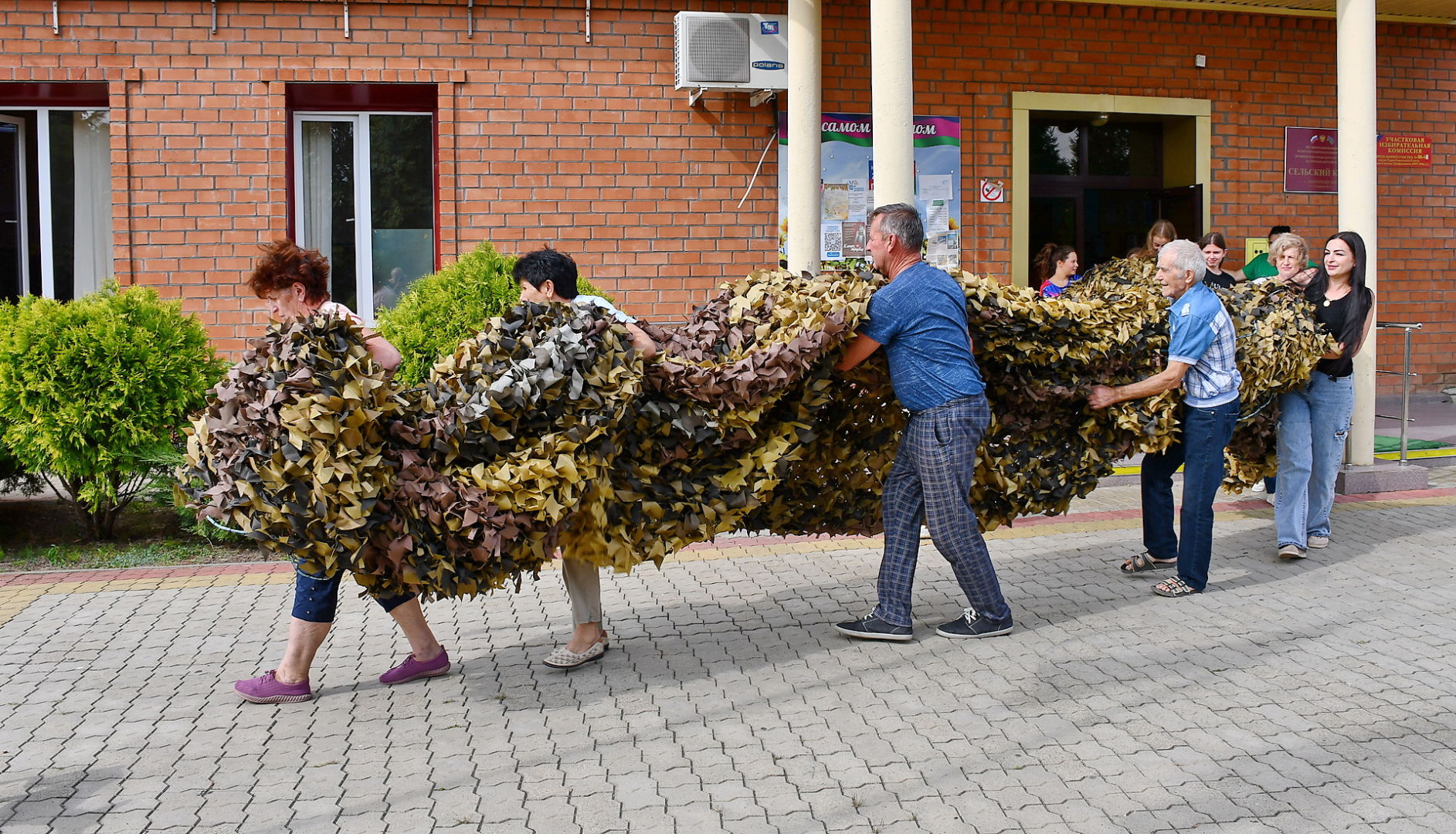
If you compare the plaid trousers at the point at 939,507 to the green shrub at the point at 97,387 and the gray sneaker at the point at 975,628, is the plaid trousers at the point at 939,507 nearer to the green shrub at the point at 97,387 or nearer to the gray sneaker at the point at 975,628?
the gray sneaker at the point at 975,628

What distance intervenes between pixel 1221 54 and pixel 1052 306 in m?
8.83

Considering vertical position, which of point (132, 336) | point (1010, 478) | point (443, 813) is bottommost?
point (443, 813)

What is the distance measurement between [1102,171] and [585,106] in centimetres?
592

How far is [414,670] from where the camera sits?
5516mm

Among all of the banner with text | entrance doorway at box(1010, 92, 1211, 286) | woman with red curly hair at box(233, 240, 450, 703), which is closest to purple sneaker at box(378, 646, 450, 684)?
woman with red curly hair at box(233, 240, 450, 703)

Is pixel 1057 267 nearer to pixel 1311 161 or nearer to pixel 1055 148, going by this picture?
pixel 1055 148

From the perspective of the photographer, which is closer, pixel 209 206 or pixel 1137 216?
pixel 209 206

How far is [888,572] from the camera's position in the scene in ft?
19.5

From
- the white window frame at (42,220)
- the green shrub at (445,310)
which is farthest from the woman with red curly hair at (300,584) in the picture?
the white window frame at (42,220)

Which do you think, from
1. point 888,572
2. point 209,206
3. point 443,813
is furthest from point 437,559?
point 209,206

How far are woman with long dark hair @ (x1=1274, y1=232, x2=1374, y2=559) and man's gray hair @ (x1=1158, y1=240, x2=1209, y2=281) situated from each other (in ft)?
4.59

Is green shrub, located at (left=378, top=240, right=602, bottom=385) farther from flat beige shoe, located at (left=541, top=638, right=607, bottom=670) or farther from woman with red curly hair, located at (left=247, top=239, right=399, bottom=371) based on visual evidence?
flat beige shoe, located at (left=541, top=638, right=607, bottom=670)

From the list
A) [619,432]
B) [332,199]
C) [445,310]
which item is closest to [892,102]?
[445,310]

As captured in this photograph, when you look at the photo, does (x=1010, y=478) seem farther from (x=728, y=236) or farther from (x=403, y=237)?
(x=403, y=237)
